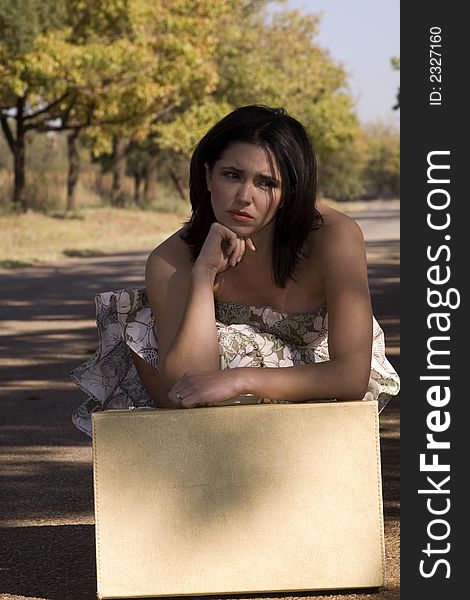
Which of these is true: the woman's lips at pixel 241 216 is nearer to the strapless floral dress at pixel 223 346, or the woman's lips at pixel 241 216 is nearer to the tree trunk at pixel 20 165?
the strapless floral dress at pixel 223 346

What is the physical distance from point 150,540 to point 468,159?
1.36m

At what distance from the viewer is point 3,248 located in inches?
905

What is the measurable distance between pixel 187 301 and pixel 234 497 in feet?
2.16

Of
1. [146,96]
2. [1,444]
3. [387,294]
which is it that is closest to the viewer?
[1,444]

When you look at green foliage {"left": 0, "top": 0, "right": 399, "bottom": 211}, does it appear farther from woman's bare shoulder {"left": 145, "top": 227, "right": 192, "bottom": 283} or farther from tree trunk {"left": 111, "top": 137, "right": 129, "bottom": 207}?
woman's bare shoulder {"left": 145, "top": 227, "right": 192, "bottom": 283}

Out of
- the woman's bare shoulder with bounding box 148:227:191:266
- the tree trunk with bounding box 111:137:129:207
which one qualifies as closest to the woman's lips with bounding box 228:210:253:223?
the woman's bare shoulder with bounding box 148:227:191:266

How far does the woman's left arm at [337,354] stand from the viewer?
11.7ft

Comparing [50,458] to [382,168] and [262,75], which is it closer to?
[262,75]

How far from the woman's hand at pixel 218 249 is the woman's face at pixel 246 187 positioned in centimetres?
5

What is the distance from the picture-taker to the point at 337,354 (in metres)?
3.63

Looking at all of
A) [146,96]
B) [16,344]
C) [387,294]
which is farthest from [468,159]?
[146,96]

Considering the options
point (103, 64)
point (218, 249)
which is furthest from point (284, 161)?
point (103, 64)

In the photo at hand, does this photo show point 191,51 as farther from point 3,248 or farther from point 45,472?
point 45,472

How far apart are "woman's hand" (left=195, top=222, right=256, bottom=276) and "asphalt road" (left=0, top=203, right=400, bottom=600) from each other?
993 mm
